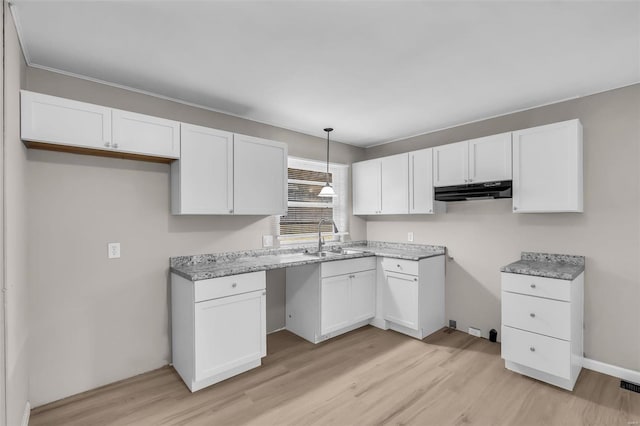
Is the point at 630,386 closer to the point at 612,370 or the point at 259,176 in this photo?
the point at 612,370

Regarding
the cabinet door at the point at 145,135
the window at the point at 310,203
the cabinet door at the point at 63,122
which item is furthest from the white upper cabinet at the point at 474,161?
the cabinet door at the point at 63,122

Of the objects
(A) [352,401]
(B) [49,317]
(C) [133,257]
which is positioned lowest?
(A) [352,401]

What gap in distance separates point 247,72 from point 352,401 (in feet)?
8.61

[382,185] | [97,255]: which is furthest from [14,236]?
[382,185]

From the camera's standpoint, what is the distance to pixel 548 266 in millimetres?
2842

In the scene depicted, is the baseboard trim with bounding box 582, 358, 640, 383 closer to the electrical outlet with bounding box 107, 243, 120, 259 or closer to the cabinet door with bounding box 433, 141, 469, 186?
the cabinet door with bounding box 433, 141, 469, 186

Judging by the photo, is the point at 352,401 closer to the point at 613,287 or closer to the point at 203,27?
the point at 613,287

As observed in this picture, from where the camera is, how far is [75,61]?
2229 mm

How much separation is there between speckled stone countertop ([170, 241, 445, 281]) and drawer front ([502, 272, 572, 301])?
2.93 feet

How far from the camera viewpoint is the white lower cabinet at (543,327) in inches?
97.2

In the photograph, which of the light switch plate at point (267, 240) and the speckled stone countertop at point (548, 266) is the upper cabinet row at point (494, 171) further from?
the light switch plate at point (267, 240)

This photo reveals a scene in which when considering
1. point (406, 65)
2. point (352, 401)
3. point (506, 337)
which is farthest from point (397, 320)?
point (406, 65)

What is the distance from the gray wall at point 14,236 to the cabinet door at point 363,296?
2.78 meters

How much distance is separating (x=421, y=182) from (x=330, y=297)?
1734 mm
